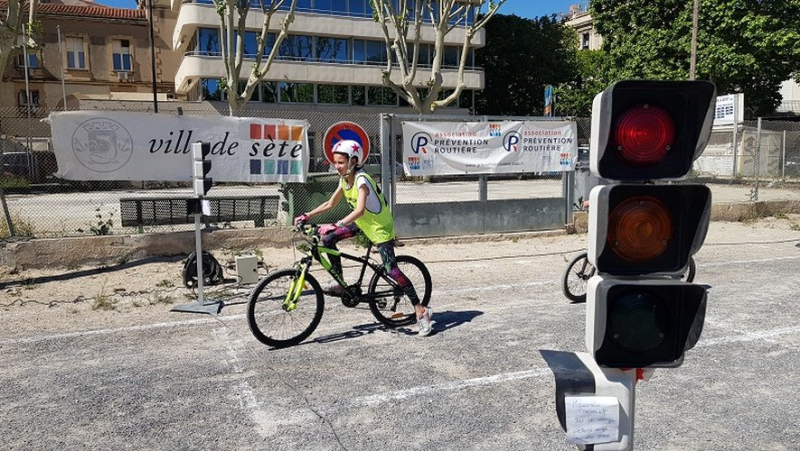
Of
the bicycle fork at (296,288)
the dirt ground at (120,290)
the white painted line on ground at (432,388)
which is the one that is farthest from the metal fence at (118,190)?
the white painted line on ground at (432,388)

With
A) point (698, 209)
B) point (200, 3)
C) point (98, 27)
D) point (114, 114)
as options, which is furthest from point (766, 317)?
point (98, 27)

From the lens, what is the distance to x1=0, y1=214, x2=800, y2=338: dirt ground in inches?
269

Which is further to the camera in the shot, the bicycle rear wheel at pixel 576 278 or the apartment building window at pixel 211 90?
the apartment building window at pixel 211 90

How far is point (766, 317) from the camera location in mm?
6508

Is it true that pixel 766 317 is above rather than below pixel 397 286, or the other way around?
below

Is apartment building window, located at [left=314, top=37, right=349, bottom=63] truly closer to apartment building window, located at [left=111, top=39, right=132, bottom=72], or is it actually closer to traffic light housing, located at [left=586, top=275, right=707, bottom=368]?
apartment building window, located at [left=111, top=39, right=132, bottom=72]

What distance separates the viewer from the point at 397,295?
618 centimetres

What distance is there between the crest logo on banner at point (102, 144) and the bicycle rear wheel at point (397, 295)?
5.48 m

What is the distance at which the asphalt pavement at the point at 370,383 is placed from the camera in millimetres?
3914

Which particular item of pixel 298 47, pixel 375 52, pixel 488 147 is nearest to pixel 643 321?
pixel 488 147

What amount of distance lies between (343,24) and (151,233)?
32883mm

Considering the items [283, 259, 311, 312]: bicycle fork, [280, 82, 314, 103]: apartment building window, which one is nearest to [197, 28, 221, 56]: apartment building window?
[280, 82, 314, 103]: apartment building window

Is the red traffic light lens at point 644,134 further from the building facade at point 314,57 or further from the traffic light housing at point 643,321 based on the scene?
the building facade at point 314,57

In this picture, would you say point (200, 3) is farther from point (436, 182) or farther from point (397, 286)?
point (397, 286)
